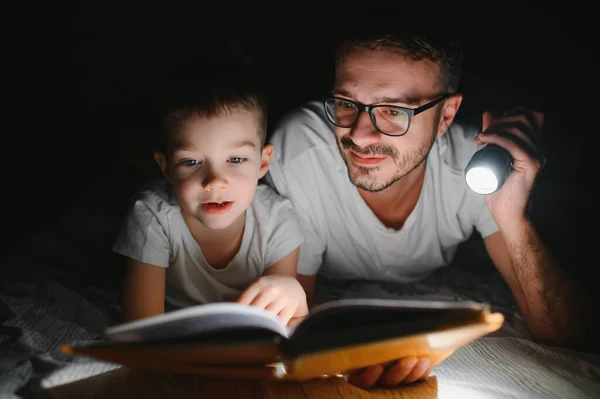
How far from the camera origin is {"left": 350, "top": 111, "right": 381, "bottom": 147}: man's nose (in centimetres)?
163

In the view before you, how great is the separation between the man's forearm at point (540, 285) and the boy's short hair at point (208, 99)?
89 cm

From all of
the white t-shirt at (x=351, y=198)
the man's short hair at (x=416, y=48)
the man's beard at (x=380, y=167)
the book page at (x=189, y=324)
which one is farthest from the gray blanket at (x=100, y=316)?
the man's short hair at (x=416, y=48)

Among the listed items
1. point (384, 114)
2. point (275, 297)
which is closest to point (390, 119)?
Result: point (384, 114)

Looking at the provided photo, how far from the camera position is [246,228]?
1.71 m

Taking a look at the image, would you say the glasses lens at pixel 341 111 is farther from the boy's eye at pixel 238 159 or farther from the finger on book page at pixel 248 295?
the finger on book page at pixel 248 295

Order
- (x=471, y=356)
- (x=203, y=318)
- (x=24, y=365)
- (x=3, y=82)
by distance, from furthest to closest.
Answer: (x=3, y=82) < (x=471, y=356) < (x=24, y=365) < (x=203, y=318)

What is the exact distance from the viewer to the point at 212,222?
1.53 metres

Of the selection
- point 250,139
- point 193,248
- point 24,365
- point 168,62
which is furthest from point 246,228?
point 168,62

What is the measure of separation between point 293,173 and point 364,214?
0.28 meters

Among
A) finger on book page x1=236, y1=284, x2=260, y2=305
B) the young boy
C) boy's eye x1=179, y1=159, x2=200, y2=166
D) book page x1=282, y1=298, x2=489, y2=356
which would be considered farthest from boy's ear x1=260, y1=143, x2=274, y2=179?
book page x1=282, y1=298, x2=489, y2=356

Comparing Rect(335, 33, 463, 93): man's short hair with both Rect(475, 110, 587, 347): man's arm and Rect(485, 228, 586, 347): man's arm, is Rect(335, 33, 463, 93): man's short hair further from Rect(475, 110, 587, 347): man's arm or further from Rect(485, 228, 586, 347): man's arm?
Rect(485, 228, 586, 347): man's arm

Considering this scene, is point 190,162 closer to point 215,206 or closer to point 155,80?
point 215,206

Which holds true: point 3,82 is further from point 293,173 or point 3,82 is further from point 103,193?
point 293,173

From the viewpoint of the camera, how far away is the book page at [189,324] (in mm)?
929
